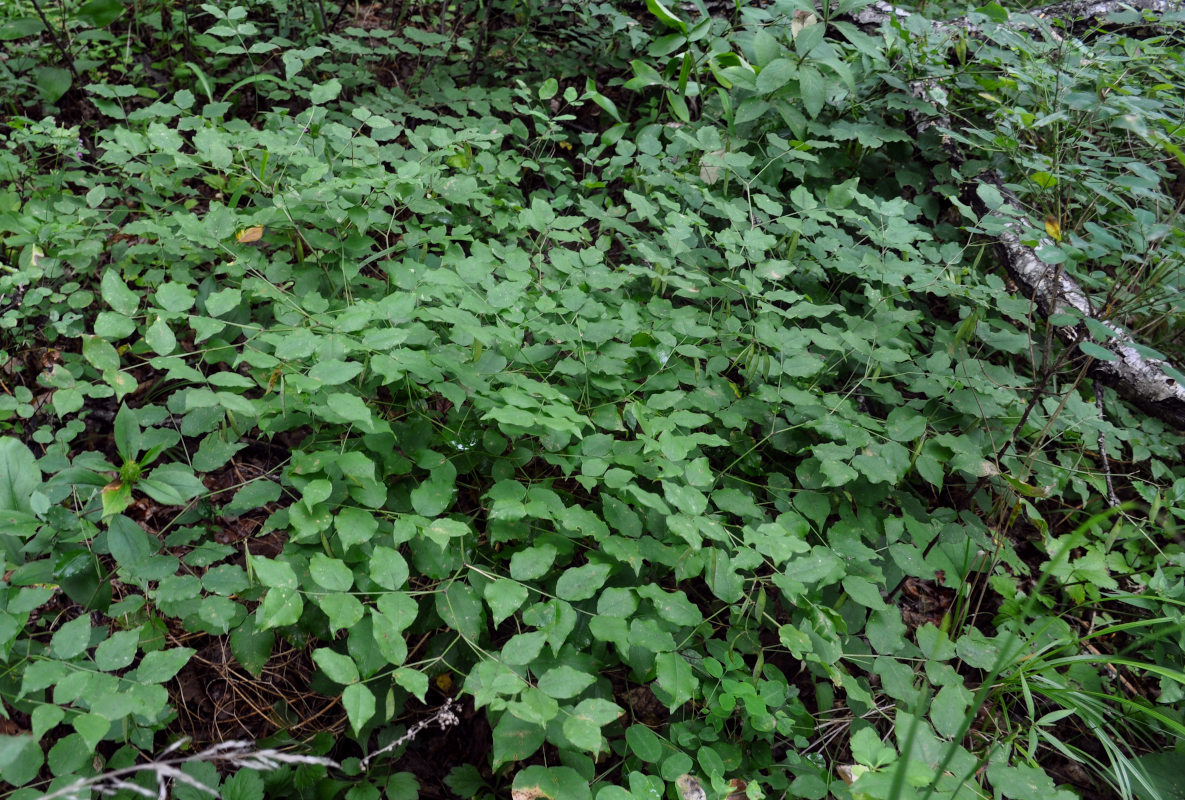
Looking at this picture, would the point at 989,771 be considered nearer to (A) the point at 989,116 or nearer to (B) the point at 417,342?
(B) the point at 417,342

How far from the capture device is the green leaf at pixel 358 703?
4.08 ft

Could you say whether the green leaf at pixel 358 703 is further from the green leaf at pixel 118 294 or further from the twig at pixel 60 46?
the twig at pixel 60 46

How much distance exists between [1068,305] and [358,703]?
7.62 ft

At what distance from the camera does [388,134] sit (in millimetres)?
2533

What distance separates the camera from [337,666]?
51.0 inches

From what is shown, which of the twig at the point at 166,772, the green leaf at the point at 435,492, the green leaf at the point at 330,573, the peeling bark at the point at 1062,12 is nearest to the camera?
the twig at the point at 166,772

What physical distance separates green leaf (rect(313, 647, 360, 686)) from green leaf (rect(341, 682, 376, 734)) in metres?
0.02

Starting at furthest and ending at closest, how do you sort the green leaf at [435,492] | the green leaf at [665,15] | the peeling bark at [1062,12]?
1. the peeling bark at [1062,12]
2. the green leaf at [665,15]
3. the green leaf at [435,492]

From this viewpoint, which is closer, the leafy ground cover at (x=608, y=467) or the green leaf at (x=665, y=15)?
the leafy ground cover at (x=608, y=467)

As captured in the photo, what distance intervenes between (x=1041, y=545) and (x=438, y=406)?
2.01m

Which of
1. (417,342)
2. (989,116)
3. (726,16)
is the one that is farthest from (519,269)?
(726,16)

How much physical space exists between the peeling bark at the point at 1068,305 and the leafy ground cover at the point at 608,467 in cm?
7

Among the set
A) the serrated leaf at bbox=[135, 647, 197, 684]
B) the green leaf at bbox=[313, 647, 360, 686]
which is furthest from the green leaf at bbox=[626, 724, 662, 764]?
the serrated leaf at bbox=[135, 647, 197, 684]

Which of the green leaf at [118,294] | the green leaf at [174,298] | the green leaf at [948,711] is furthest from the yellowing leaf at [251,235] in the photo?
the green leaf at [948,711]
